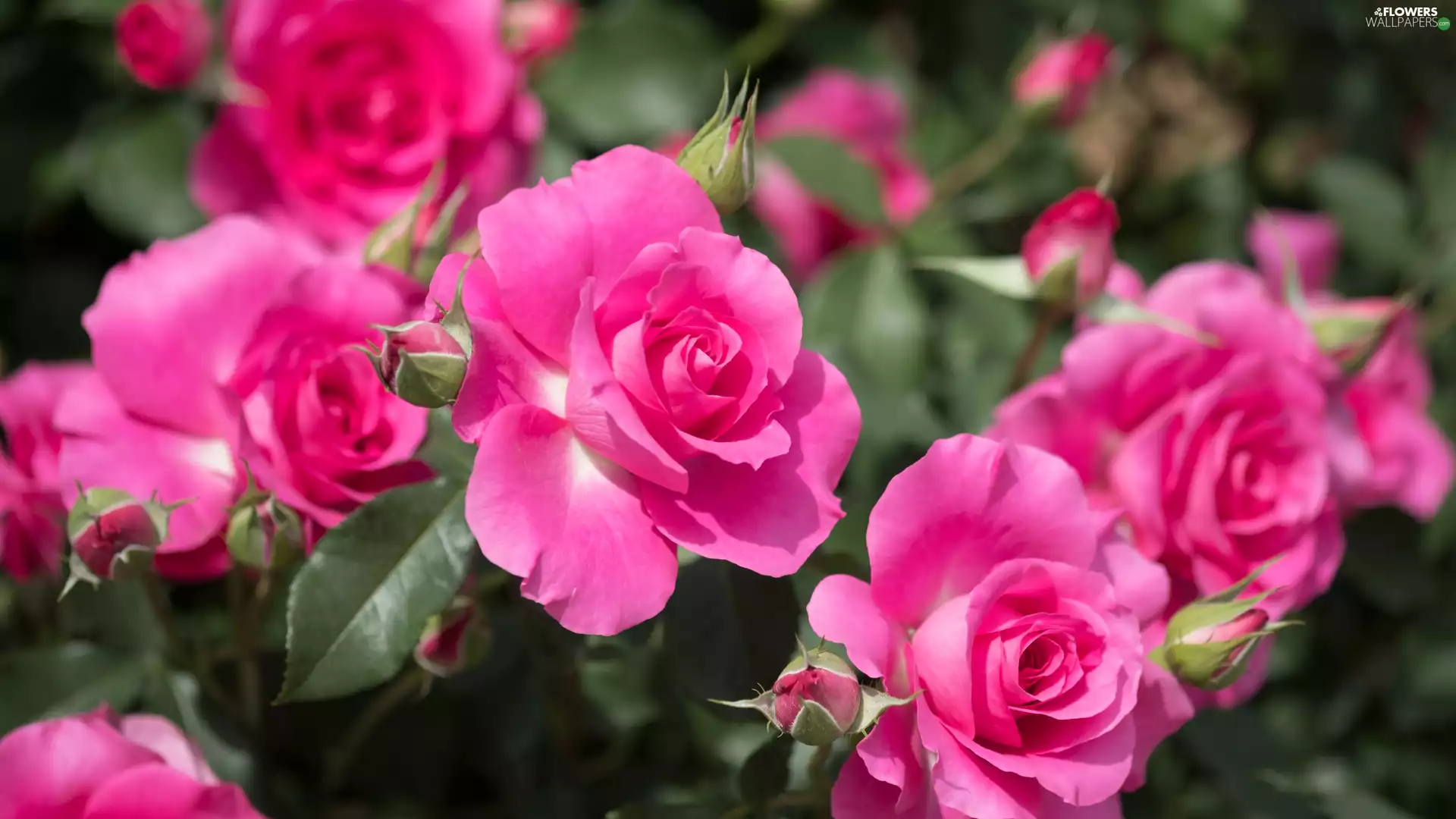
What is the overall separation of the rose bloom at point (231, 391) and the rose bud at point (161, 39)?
398mm

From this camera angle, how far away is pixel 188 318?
0.87 meters

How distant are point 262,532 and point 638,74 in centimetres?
97

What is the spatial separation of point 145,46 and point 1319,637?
168 centimetres

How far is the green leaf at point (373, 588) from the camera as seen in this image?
2.55 feet

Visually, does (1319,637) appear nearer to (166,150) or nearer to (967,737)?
(967,737)

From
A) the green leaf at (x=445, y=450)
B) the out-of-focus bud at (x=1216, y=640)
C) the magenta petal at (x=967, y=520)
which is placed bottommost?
the out-of-focus bud at (x=1216, y=640)

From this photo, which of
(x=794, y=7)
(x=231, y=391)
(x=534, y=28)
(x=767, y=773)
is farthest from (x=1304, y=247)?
(x=231, y=391)

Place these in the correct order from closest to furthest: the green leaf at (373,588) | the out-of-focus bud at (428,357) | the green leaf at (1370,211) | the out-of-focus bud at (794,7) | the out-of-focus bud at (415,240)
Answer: the out-of-focus bud at (428,357) < the green leaf at (373,588) < the out-of-focus bud at (415,240) < the out-of-focus bud at (794,7) < the green leaf at (1370,211)

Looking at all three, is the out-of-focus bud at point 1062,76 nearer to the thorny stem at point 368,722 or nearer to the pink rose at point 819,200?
the pink rose at point 819,200

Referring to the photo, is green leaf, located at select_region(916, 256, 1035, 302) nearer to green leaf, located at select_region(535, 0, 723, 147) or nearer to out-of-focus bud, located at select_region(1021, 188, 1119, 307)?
out-of-focus bud, located at select_region(1021, 188, 1119, 307)

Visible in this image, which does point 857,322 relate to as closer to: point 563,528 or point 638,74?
point 638,74

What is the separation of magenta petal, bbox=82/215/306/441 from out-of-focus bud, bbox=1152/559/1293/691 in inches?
28.1

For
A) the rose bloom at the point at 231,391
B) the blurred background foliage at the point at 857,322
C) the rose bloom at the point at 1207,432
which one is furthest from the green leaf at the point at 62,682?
the rose bloom at the point at 1207,432

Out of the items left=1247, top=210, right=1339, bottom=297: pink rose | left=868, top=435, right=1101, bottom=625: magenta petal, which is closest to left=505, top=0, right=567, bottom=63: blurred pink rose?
left=868, top=435, right=1101, bottom=625: magenta petal
